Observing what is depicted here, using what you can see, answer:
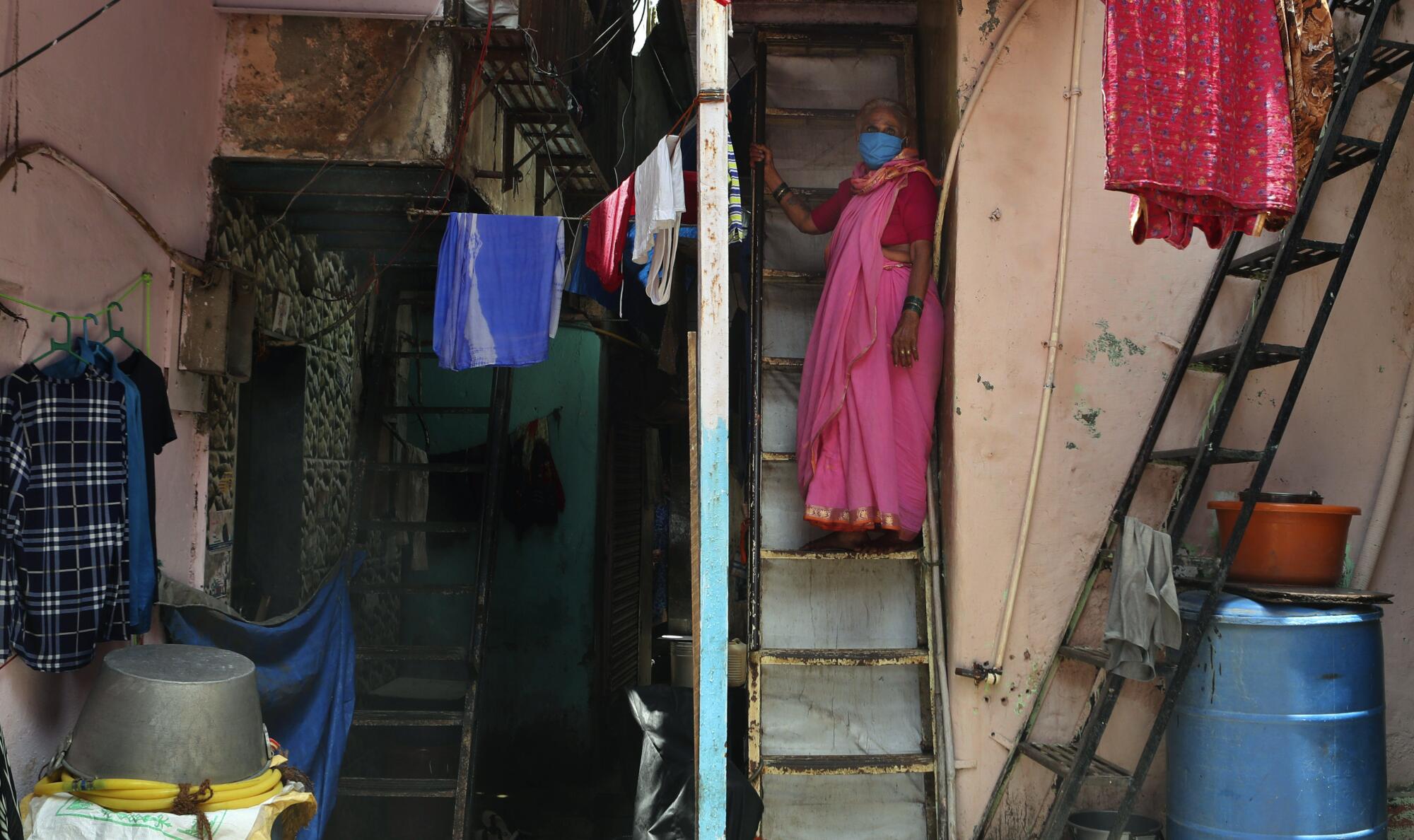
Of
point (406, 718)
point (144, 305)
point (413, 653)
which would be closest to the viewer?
point (144, 305)

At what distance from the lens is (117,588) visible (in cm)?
373

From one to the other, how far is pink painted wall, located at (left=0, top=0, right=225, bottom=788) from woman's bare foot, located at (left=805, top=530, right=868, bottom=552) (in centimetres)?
271

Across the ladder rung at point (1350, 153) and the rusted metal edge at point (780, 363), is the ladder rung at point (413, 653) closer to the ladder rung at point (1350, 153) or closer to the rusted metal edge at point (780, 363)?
the rusted metal edge at point (780, 363)

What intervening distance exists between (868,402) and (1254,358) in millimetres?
1433

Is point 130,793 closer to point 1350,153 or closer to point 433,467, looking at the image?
point 433,467

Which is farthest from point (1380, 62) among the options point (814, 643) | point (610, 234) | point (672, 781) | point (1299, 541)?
point (672, 781)

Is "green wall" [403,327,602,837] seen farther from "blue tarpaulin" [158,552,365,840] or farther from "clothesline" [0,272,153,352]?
"clothesline" [0,272,153,352]

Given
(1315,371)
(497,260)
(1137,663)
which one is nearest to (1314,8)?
(1315,371)

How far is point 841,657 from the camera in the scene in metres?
4.36

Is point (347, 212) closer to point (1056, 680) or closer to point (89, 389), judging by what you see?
point (89, 389)

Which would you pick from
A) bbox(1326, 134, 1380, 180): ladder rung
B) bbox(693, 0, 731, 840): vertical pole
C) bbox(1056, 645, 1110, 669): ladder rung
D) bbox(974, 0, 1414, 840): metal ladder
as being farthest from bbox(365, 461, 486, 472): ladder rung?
bbox(1326, 134, 1380, 180): ladder rung

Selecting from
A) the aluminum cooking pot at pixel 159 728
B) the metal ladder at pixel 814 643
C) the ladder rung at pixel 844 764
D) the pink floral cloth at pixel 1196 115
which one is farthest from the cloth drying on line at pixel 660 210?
the aluminum cooking pot at pixel 159 728

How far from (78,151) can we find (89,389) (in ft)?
2.74

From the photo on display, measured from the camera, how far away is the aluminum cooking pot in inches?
130
